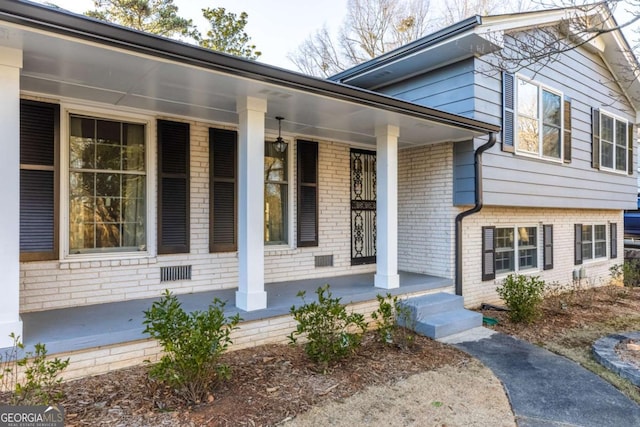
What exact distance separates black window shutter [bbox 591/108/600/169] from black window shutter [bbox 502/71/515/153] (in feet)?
10.8

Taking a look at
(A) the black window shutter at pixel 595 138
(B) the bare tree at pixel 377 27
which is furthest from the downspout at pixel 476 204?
(B) the bare tree at pixel 377 27

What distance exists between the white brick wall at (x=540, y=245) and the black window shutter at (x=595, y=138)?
3.78 feet

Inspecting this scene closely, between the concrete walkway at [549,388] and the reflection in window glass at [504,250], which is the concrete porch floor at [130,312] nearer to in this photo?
the concrete walkway at [549,388]

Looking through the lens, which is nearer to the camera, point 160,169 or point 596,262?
point 160,169

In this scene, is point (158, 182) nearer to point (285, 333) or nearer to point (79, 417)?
point (285, 333)

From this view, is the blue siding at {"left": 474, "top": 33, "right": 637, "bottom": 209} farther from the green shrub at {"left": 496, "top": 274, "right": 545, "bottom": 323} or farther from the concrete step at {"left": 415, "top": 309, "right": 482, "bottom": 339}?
the concrete step at {"left": 415, "top": 309, "right": 482, "bottom": 339}

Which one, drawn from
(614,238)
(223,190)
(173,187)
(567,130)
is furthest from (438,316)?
(614,238)

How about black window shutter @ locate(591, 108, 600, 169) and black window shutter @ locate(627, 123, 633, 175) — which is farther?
black window shutter @ locate(627, 123, 633, 175)

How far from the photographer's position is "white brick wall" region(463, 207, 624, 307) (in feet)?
22.2

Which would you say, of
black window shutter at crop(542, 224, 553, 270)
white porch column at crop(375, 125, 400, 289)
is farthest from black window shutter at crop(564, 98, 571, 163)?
white porch column at crop(375, 125, 400, 289)

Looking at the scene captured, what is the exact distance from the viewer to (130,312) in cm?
414

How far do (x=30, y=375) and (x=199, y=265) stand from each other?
8.83ft

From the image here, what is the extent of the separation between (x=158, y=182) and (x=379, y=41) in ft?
45.2

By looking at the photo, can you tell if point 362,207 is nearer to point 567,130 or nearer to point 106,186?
point 106,186
